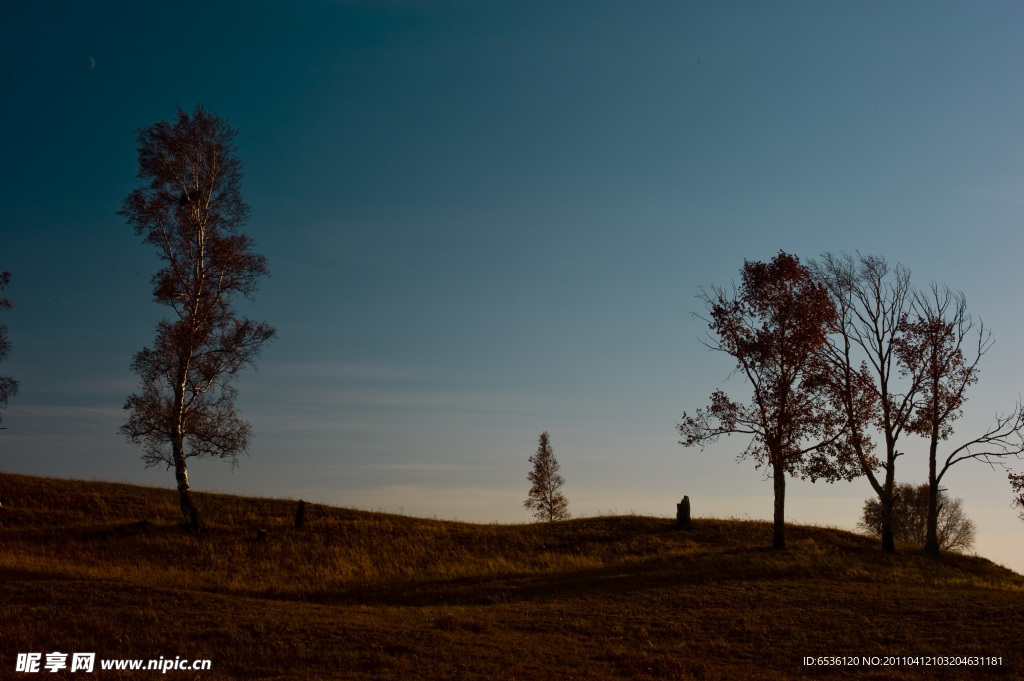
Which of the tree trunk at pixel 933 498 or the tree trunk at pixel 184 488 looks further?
the tree trunk at pixel 933 498

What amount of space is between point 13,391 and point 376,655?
25.9 meters

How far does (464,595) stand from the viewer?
83.4 feet

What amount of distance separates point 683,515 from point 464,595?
17.8 metres

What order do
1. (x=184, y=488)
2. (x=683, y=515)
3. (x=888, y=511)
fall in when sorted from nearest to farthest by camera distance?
(x=184, y=488) → (x=888, y=511) → (x=683, y=515)

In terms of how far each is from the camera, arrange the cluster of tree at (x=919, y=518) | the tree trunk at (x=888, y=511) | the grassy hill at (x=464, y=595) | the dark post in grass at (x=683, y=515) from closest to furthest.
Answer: the grassy hill at (x=464, y=595) → the tree trunk at (x=888, y=511) → the dark post in grass at (x=683, y=515) → the cluster of tree at (x=919, y=518)

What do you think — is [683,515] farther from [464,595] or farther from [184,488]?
[184,488]

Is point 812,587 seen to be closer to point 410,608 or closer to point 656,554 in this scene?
point 656,554

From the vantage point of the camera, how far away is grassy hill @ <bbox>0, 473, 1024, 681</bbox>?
16219 millimetres

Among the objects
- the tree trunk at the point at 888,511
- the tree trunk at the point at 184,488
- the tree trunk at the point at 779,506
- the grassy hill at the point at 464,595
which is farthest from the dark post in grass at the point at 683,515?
the tree trunk at the point at 184,488

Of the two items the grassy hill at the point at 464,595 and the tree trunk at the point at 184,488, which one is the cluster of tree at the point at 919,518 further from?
the tree trunk at the point at 184,488

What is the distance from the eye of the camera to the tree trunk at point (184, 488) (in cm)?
3288

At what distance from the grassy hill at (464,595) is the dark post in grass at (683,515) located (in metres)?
0.89

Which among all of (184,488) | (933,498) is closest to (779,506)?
(933,498)

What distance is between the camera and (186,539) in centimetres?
3173
